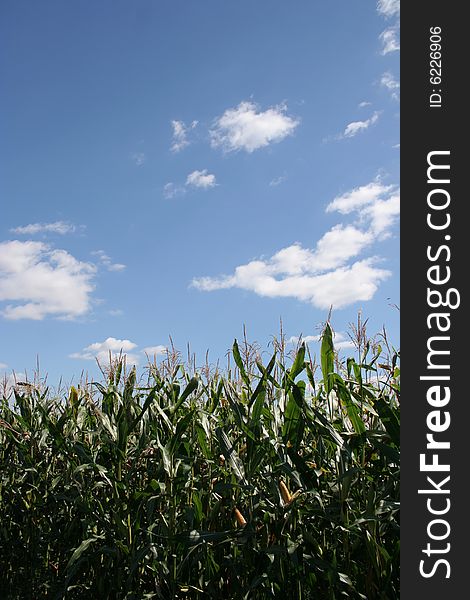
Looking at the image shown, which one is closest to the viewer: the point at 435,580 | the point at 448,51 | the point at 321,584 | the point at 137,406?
the point at 435,580

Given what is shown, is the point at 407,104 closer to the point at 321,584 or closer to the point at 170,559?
the point at 321,584

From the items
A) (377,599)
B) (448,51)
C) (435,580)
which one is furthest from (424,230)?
(377,599)

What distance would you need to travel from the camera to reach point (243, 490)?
9.46ft

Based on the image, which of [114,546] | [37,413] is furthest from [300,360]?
[37,413]

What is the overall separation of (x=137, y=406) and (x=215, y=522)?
0.80 m

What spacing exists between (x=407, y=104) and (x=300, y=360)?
47.4 inches

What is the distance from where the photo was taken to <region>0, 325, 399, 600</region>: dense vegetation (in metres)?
2.57

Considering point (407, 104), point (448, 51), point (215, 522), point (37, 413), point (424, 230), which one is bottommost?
point (215, 522)

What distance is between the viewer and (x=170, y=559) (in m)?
2.92

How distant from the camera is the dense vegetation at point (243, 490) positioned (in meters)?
2.57

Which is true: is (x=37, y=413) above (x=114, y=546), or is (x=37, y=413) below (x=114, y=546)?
above

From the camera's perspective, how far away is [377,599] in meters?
2.50

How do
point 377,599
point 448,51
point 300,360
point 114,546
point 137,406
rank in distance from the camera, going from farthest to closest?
point 137,406 → point 114,546 → point 300,360 → point 377,599 → point 448,51

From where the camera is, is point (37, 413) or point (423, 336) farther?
point (37, 413)
